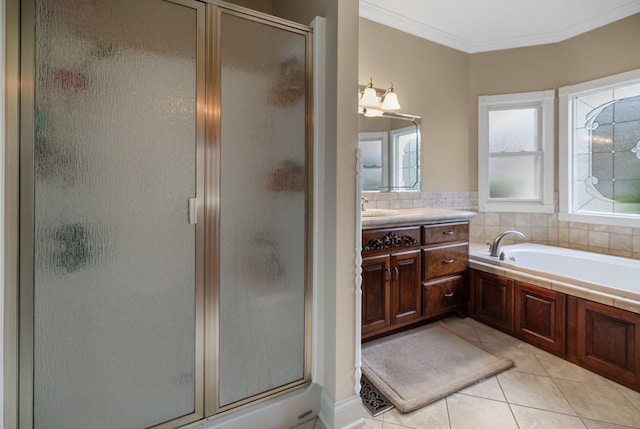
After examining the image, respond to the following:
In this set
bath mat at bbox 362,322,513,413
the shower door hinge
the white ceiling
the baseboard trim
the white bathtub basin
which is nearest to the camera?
the shower door hinge

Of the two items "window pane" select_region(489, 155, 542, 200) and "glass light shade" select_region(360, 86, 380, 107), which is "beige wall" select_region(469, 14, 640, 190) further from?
"glass light shade" select_region(360, 86, 380, 107)

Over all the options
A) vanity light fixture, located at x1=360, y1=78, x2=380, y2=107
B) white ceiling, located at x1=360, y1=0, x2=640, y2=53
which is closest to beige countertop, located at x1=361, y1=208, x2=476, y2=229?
vanity light fixture, located at x1=360, y1=78, x2=380, y2=107

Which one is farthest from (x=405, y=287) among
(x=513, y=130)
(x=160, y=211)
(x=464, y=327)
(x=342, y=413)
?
(x=513, y=130)

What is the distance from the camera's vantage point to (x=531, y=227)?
10.6ft

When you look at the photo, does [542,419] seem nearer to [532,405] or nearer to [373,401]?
[532,405]

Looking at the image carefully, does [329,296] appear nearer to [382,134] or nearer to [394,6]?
[382,134]

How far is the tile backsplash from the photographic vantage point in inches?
107

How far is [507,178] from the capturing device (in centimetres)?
333

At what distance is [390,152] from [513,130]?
59.9 inches

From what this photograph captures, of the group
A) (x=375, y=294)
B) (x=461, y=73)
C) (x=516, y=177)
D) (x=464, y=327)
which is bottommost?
(x=464, y=327)

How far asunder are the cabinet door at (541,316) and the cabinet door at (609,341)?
0.11m

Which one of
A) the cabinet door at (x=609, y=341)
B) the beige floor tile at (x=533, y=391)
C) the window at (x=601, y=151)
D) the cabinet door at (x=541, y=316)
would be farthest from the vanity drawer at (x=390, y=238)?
the window at (x=601, y=151)

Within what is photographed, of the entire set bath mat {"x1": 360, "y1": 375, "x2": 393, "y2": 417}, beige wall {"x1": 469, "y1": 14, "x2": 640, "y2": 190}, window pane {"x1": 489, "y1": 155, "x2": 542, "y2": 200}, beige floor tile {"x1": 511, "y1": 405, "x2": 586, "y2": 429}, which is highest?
beige wall {"x1": 469, "y1": 14, "x2": 640, "y2": 190}

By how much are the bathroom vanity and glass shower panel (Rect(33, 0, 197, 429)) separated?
122cm
